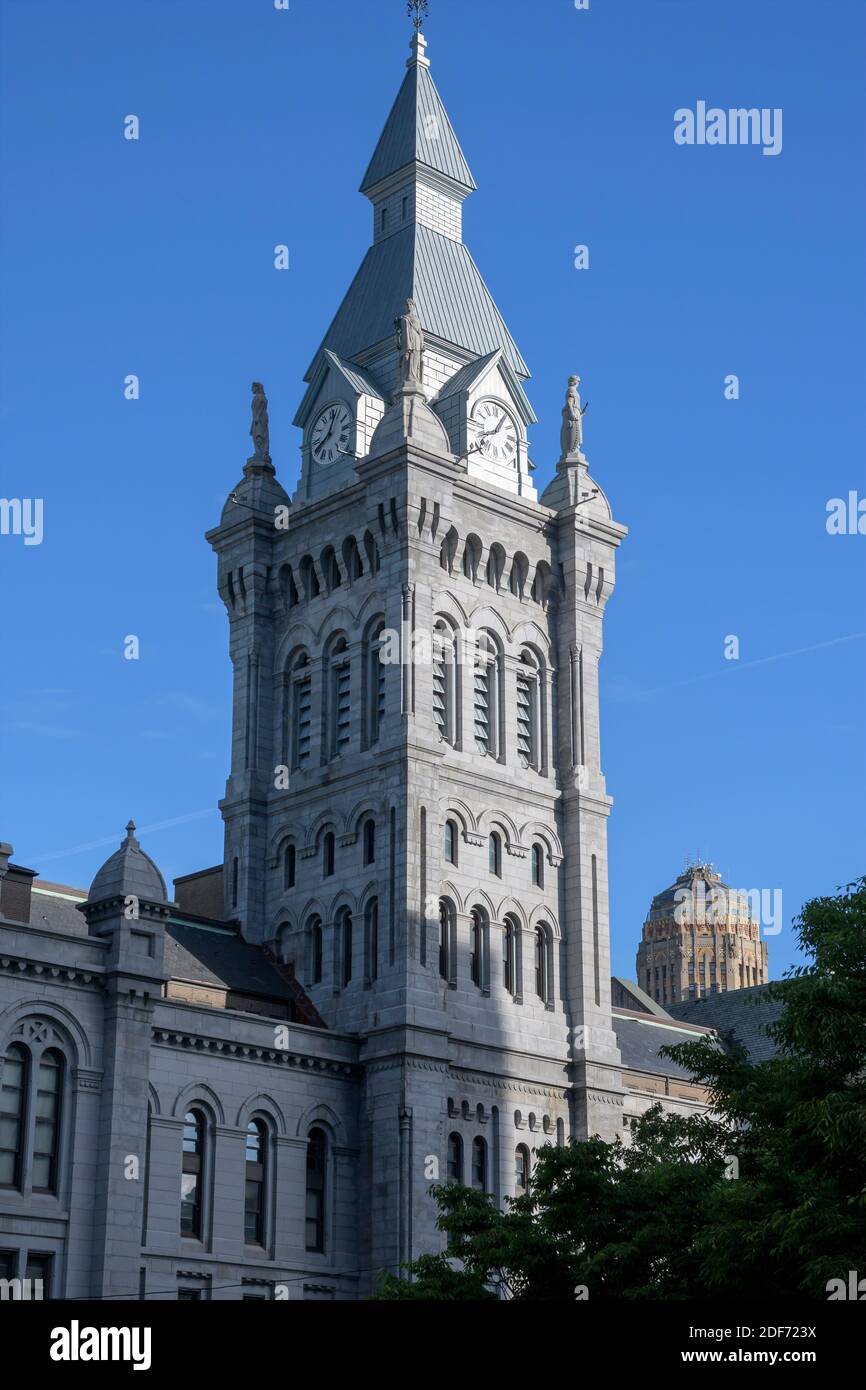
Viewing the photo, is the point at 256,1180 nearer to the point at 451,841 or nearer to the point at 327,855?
the point at 327,855

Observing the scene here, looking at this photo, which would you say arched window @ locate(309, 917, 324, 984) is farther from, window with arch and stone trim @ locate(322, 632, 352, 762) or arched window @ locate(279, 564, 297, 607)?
arched window @ locate(279, 564, 297, 607)

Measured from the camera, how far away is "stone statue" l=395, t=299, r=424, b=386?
229 ft

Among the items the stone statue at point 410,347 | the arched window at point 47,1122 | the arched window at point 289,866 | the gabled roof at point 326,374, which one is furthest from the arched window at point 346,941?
the gabled roof at point 326,374

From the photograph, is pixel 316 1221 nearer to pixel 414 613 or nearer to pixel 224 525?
pixel 414 613

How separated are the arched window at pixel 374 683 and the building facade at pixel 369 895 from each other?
0.12 m

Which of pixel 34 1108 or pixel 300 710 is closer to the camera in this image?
pixel 34 1108

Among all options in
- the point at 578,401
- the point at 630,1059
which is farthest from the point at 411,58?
the point at 630,1059

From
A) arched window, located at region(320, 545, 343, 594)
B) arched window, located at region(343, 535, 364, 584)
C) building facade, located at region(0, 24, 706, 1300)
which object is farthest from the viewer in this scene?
arched window, located at region(320, 545, 343, 594)

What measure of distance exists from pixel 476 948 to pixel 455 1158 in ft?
24.1

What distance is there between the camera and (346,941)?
6656 cm

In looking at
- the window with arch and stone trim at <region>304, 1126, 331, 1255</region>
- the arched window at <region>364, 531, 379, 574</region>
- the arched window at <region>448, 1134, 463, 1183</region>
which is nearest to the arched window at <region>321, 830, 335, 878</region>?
the arched window at <region>364, 531, 379, 574</region>

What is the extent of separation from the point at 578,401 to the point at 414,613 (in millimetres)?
14467

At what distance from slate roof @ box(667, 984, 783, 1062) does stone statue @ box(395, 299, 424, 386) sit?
33.3m

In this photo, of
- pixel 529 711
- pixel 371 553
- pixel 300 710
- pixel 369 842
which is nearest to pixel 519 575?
pixel 529 711
